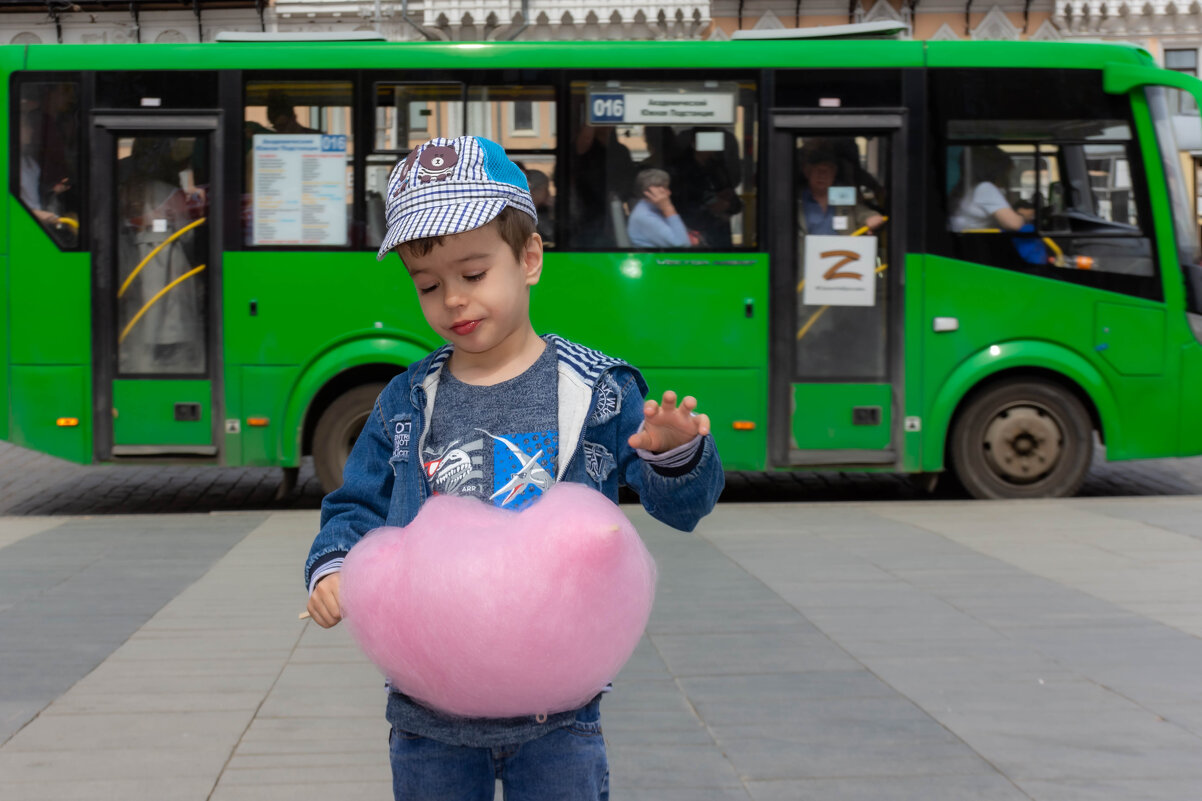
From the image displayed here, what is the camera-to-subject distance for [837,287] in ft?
32.4

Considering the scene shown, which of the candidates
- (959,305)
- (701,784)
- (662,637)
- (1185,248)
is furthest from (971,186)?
(701,784)

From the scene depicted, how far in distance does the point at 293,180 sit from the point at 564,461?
777 cm

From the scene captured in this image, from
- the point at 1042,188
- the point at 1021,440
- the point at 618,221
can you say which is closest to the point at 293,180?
the point at 618,221

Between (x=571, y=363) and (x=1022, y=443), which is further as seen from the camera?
(x=1022, y=443)

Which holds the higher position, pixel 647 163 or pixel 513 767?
pixel 647 163

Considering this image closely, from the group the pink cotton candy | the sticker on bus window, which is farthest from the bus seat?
the pink cotton candy

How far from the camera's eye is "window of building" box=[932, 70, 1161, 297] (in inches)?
389

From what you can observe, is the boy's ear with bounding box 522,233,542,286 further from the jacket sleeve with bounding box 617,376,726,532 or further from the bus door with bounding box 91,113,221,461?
the bus door with bounding box 91,113,221,461

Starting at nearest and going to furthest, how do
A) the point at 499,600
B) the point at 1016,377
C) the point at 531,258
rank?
the point at 499,600, the point at 531,258, the point at 1016,377

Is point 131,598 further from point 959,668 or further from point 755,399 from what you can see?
point 755,399

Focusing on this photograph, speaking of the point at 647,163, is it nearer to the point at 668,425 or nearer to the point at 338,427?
the point at 338,427

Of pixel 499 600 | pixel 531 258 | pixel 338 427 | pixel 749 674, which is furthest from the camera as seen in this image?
pixel 338 427

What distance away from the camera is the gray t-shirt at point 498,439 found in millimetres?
2373

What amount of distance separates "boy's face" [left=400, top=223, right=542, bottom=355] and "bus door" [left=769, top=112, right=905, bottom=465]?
7.58 meters
